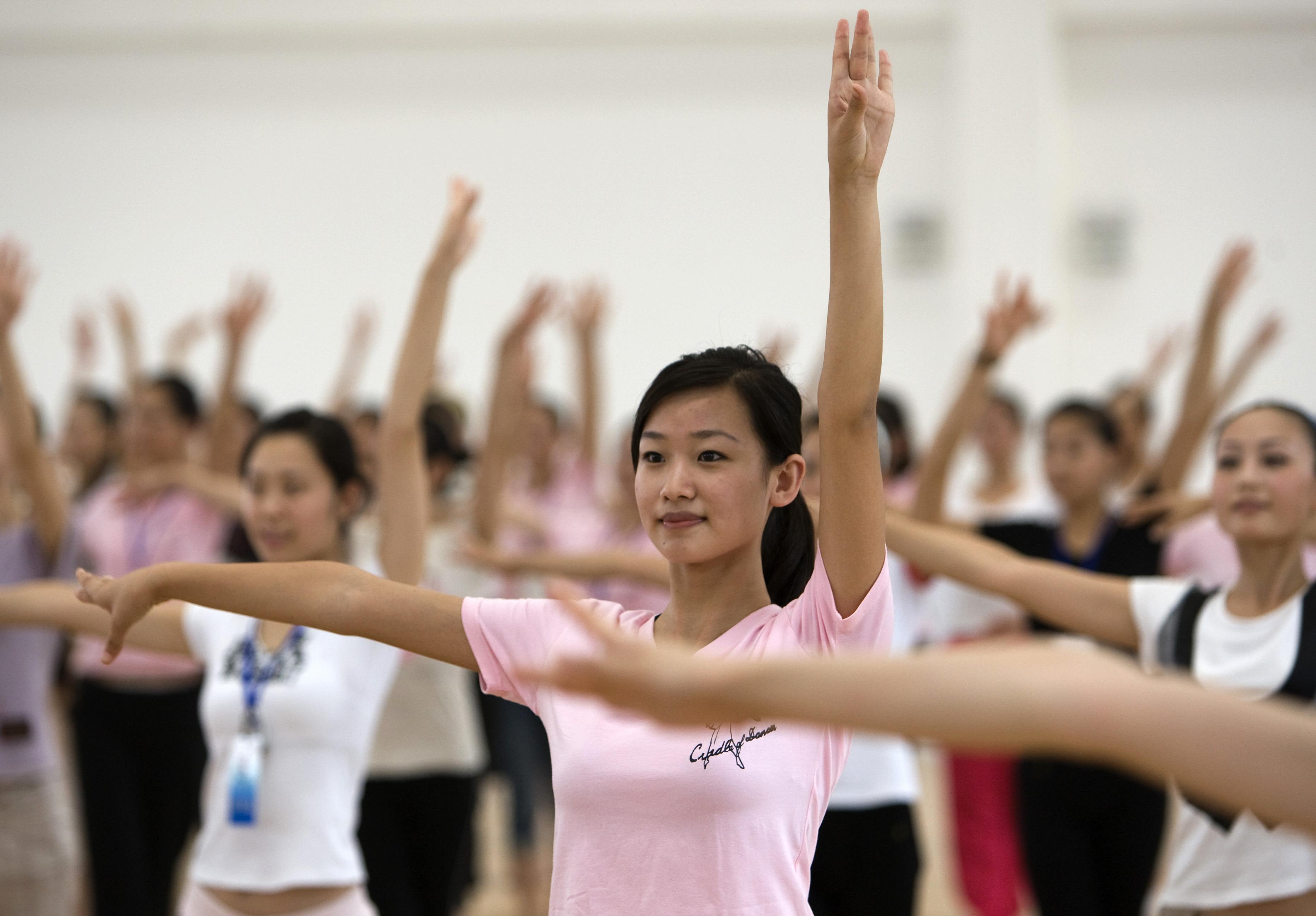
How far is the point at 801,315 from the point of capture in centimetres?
824

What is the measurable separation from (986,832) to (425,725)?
6.39 feet

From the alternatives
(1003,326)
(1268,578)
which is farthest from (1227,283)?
(1268,578)

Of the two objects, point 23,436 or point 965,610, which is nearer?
point 23,436

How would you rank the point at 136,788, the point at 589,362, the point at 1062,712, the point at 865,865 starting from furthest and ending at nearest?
the point at 589,362, the point at 136,788, the point at 865,865, the point at 1062,712

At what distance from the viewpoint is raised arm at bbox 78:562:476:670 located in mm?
1645

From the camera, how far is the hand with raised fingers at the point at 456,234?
8.00 ft

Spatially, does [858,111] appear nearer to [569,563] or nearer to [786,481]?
[786,481]

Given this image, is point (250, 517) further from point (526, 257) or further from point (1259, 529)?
point (526, 257)

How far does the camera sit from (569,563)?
10.7 ft

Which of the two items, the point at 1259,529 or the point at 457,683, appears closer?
the point at 1259,529

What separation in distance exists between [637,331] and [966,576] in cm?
611

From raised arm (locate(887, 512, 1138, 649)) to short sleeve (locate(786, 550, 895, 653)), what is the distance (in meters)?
0.82

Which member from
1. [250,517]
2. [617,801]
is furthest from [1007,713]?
[250,517]

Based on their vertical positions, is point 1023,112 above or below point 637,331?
above
